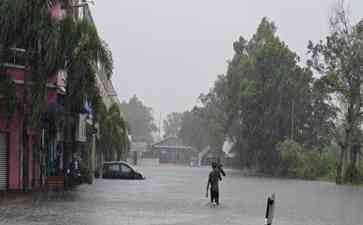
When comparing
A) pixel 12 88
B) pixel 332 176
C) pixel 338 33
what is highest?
pixel 338 33

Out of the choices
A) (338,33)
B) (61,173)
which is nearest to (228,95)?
(338,33)

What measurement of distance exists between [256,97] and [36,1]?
181 feet

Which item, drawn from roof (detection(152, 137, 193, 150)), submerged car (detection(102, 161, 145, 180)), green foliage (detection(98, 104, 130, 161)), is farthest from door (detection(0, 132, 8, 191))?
roof (detection(152, 137, 193, 150))

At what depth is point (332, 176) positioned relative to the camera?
69188 millimetres

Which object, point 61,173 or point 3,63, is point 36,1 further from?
point 61,173

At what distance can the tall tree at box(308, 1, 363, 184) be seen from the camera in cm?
5475

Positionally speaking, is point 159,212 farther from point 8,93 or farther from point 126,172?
point 126,172

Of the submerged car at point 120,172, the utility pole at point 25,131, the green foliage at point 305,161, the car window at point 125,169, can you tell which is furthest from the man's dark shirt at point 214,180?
the green foliage at point 305,161

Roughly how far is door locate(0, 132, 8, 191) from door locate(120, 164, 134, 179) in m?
21.6

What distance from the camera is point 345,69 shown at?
55031 millimetres

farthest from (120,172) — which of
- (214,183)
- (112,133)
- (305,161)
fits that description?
(305,161)

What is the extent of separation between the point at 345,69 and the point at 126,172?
18.9 meters

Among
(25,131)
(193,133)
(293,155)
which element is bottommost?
(293,155)

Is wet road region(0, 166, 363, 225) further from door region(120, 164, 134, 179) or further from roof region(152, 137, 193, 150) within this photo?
roof region(152, 137, 193, 150)
